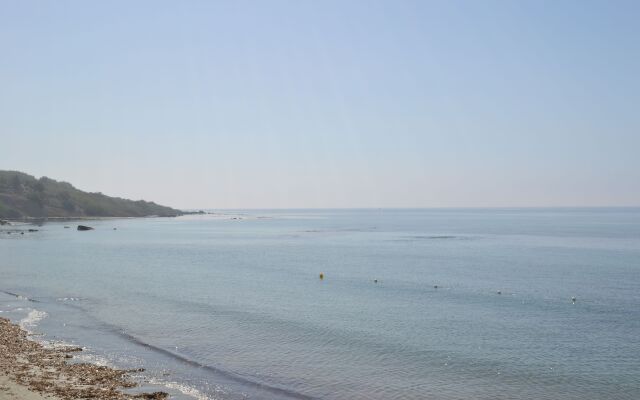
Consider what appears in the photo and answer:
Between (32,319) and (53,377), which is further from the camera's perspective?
(32,319)

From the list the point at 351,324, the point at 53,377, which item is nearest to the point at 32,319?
the point at 53,377

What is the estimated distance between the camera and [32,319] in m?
39.4

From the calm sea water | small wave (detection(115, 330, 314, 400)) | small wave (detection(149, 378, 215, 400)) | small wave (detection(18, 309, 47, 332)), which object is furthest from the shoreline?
small wave (detection(18, 309, 47, 332))

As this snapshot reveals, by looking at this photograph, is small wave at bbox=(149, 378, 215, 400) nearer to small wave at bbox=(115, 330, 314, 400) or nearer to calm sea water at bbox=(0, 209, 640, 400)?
calm sea water at bbox=(0, 209, 640, 400)

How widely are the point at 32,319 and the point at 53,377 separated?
59.0 feet

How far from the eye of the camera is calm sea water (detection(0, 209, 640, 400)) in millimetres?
26547

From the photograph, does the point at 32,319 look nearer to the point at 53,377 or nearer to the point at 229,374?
the point at 53,377

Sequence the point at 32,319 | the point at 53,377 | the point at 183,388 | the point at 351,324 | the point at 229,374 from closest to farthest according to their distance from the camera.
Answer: the point at 53,377, the point at 183,388, the point at 229,374, the point at 32,319, the point at 351,324

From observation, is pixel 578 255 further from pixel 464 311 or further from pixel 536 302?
pixel 464 311

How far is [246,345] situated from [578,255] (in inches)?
2929

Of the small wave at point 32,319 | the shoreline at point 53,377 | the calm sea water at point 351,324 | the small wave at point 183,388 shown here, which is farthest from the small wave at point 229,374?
the small wave at point 32,319

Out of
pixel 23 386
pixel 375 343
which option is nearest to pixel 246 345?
pixel 375 343

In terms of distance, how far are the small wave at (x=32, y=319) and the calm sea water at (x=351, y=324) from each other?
20cm

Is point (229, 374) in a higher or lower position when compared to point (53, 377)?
lower
